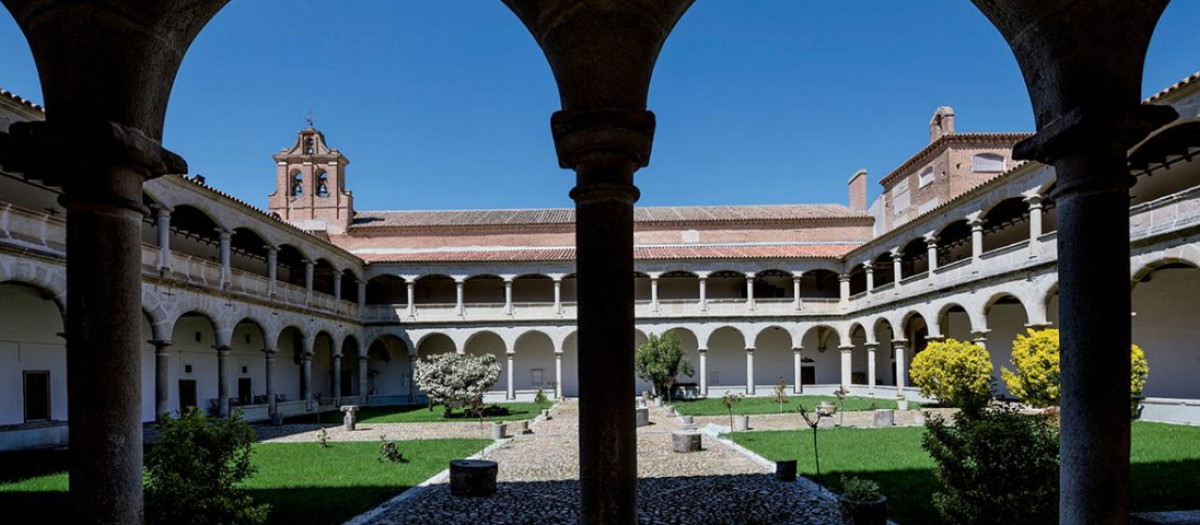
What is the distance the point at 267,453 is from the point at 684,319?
20.8 metres

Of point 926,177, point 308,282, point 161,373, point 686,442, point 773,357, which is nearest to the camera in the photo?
point 686,442

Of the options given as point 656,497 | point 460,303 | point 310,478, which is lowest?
point 310,478

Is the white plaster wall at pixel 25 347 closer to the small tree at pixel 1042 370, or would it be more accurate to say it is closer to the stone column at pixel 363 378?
the stone column at pixel 363 378

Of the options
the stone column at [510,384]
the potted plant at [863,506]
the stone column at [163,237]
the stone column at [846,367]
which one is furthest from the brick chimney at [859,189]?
the potted plant at [863,506]

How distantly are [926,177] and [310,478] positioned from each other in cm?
2840

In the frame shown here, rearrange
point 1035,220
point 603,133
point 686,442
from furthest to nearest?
point 1035,220 < point 686,442 < point 603,133

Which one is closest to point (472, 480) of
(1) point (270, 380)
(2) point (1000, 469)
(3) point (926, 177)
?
(2) point (1000, 469)

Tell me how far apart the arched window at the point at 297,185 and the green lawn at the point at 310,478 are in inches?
876

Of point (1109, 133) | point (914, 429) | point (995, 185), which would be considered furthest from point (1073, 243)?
point (995, 185)

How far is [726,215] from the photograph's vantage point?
37031 mm

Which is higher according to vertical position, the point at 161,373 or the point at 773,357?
the point at 161,373

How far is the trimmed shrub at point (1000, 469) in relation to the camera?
17.4 ft

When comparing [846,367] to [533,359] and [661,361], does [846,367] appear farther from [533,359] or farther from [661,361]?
[533,359]

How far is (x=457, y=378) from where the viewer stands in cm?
2183
